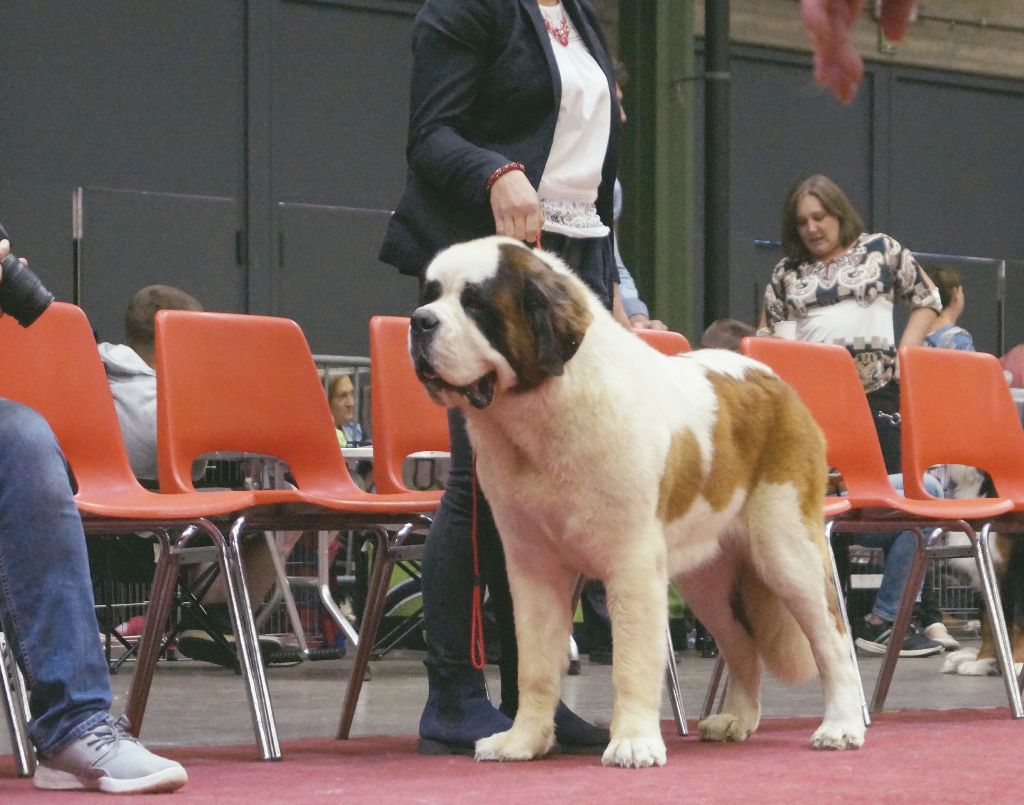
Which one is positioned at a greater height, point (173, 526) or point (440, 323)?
point (440, 323)

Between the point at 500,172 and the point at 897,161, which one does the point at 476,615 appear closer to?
the point at 500,172

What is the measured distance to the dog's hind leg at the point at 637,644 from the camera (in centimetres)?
282

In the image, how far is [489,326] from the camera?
2.75 metres

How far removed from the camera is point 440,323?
2703 millimetres

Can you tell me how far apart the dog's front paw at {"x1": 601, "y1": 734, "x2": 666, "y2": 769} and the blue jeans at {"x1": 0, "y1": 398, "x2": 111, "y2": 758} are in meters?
0.85

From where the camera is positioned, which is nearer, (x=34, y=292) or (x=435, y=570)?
(x=34, y=292)

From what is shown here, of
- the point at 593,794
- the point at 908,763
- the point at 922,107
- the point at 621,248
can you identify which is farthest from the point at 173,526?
the point at 922,107

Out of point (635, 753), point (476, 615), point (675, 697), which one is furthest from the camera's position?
point (675, 697)

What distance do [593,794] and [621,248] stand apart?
226 inches

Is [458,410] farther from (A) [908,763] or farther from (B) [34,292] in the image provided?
(A) [908,763]

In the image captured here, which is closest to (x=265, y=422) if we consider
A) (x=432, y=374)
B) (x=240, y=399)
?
(x=240, y=399)

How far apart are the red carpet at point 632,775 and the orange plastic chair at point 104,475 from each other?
23 cm

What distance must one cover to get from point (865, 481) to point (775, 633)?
3.36 ft

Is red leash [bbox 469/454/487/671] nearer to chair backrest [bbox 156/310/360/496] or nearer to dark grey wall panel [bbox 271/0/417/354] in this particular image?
chair backrest [bbox 156/310/360/496]
